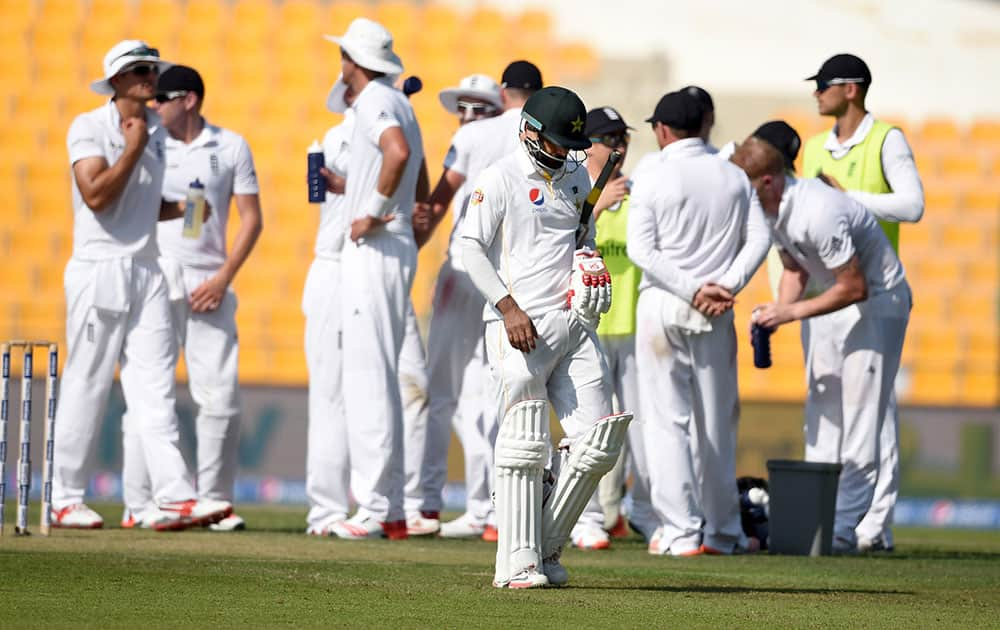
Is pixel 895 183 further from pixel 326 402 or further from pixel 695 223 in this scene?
pixel 326 402

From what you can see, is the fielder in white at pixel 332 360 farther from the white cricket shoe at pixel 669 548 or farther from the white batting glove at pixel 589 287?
the white batting glove at pixel 589 287

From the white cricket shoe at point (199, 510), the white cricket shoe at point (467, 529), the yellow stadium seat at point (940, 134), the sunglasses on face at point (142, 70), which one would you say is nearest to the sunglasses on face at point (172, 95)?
the sunglasses on face at point (142, 70)

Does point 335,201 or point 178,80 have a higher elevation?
point 178,80

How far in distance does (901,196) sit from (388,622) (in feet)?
17.0

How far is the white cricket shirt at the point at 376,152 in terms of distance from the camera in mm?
8938

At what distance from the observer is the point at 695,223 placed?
8.61 metres

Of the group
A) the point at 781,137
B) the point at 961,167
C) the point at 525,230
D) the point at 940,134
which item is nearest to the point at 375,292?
the point at 781,137

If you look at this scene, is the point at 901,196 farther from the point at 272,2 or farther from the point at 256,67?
the point at 272,2

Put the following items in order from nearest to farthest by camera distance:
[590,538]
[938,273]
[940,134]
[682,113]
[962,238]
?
[682,113], [590,538], [938,273], [962,238], [940,134]

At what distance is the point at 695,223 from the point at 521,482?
2680mm

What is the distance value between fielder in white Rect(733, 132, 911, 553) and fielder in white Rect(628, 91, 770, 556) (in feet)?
1.39

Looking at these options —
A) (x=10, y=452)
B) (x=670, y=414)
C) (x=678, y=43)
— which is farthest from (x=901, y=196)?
(x=678, y=43)

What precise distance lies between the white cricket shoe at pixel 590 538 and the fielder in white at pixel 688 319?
51 cm

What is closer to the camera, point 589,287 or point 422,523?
point 589,287
